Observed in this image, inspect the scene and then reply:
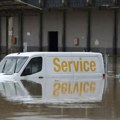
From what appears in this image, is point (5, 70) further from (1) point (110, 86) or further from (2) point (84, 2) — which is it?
(2) point (84, 2)

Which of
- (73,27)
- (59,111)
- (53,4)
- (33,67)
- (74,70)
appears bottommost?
(59,111)

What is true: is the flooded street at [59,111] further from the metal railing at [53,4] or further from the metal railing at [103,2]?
the metal railing at [53,4]

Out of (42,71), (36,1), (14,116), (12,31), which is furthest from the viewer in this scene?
(12,31)

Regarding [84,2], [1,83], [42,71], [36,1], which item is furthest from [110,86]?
[36,1]

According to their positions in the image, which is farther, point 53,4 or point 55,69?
point 53,4

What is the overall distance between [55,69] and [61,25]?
125 feet

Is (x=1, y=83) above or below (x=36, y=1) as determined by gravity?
below

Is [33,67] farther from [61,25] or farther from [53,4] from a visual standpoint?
[61,25]

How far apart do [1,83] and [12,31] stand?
43.8 m

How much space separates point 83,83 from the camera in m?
19.0

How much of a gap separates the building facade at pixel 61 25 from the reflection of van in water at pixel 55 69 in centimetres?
3220

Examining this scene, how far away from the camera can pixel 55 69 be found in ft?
67.6

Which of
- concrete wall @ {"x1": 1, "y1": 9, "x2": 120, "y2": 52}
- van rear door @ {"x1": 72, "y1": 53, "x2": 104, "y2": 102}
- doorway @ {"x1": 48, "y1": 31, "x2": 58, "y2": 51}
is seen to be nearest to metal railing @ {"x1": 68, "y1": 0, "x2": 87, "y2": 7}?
concrete wall @ {"x1": 1, "y1": 9, "x2": 120, "y2": 52}

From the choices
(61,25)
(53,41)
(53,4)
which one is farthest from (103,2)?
(53,41)
